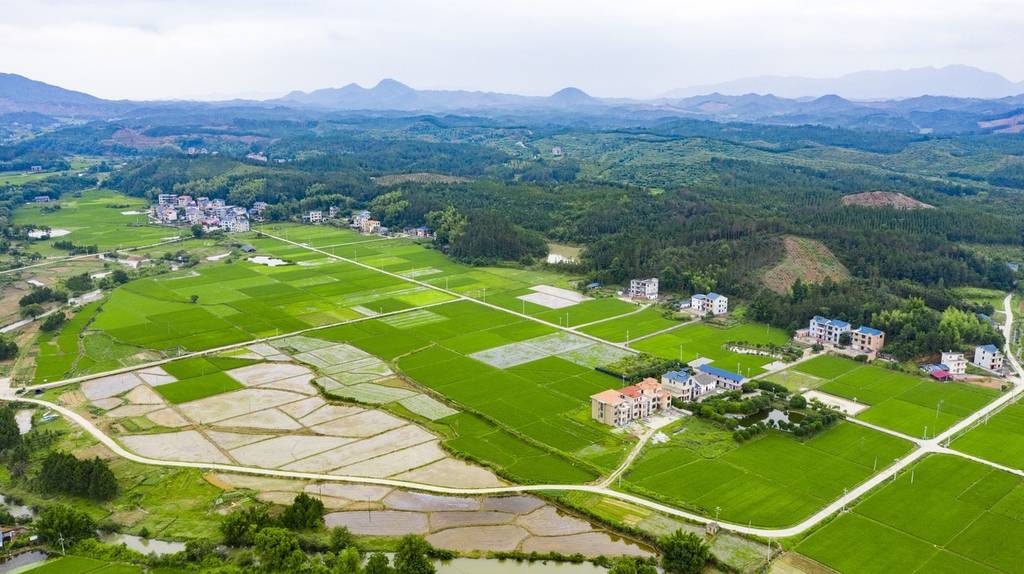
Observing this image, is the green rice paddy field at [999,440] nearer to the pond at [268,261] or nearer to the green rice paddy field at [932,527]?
the green rice paddy field at [932,527]

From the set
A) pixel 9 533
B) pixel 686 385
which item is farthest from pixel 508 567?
pixel 9 533

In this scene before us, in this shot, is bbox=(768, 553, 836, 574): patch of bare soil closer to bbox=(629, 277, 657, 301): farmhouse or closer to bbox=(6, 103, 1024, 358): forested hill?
bbox=(6, 103, 1024, 358): forested hill

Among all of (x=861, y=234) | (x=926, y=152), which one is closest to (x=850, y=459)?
(x=861, y=234)

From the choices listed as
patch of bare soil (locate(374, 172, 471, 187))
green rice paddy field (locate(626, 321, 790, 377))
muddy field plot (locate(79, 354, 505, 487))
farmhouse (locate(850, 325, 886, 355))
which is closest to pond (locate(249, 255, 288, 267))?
muddy field plot (locate(79, 354, 505, 487))

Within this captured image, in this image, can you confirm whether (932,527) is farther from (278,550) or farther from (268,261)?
(268,261)

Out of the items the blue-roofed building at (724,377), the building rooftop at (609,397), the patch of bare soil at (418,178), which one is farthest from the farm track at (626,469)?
the patch of bare soil at (418,178)

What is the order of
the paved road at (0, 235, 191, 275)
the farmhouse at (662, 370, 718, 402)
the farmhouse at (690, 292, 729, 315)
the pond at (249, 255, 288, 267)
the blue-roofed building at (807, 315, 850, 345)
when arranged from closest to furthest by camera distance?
the farmhouse at (662, 370, 718, 402), the blue-roofed building at (807, 315, 850, 345), the farmhouse at (690, 292, 729, 315), the paved road at (0, 235, 191, 275), the pond at (249, 255, 288, 267)

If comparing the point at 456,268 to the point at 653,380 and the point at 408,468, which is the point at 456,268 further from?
the point at 408,468
